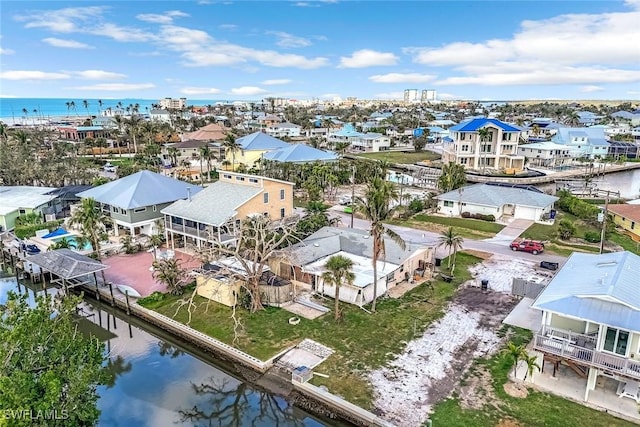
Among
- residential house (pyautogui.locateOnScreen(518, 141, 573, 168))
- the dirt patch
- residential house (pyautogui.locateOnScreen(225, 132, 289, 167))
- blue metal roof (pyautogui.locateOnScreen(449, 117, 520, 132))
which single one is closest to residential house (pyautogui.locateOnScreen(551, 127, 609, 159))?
residential house (pyautogui.locateOnScreen(518, 141, 573, 168))

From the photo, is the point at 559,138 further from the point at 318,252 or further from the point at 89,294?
the point at 89,294

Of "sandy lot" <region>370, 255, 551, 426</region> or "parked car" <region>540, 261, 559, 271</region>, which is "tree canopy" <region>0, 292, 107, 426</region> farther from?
"parked car" <region>540, 261, 559, 271</region>

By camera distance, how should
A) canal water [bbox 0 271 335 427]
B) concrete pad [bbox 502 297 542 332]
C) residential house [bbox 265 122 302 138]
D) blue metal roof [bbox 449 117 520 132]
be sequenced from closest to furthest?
canal water [bbox 0 271 335 427] < concrete pad [bbox 502 297 542 332] < blue metal roof [bbox 449 117 520 132] < residential house [bbox 265 122 302 138]

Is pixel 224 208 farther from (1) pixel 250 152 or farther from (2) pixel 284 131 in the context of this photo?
(2) pixel 284 131

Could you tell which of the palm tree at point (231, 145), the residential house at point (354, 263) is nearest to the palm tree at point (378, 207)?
the residential house at point (354, 263)

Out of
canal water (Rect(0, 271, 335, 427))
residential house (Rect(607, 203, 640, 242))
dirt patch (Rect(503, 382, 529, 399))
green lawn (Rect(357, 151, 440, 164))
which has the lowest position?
canal water (Rect(0, 271, 335, 427))

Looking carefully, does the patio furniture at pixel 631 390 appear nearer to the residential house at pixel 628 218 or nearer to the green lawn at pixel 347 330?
the green lawn at pixel 347 330

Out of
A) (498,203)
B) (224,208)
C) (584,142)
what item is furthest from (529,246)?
(584,142)
